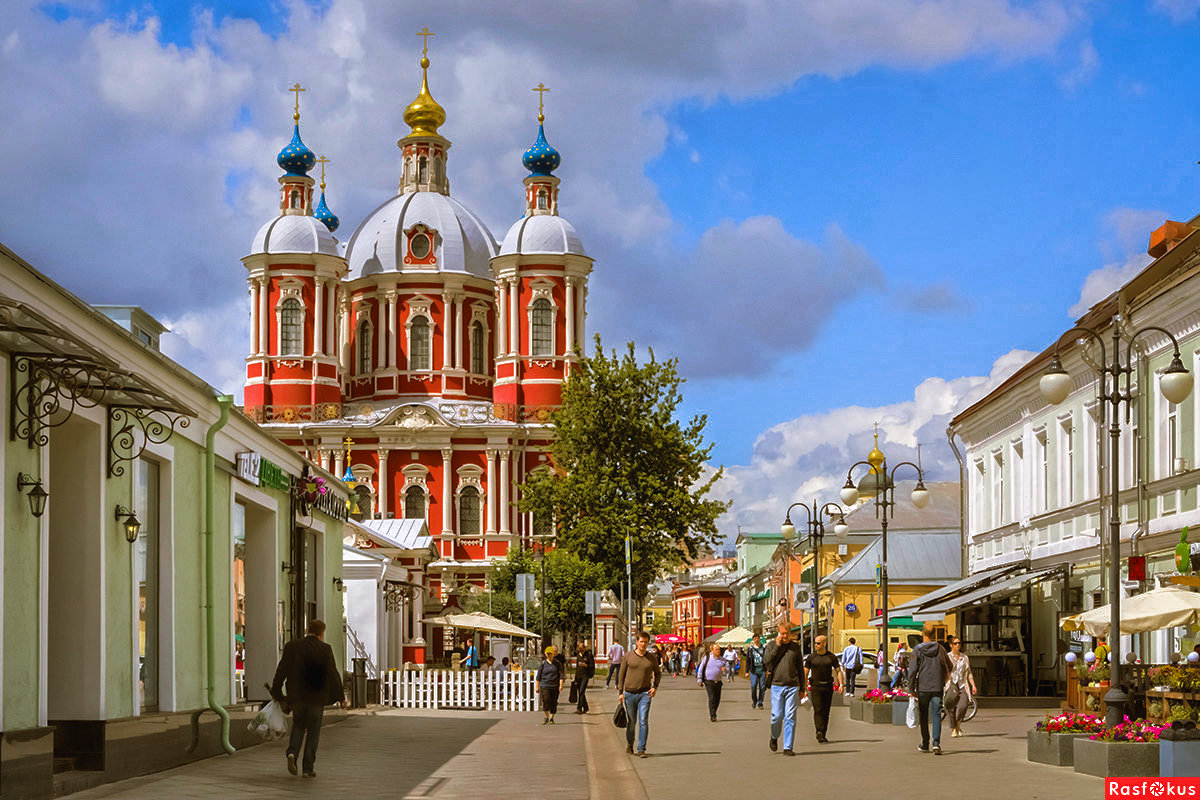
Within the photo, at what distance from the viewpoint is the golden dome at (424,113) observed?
8562 cm

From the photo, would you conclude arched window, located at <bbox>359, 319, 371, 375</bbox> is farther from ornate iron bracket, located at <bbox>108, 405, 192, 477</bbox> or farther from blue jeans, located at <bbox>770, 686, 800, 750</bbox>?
ornate iron bracket, located at <bbox>108, 405, 192, 477</bbox>

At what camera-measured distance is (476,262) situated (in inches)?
3258

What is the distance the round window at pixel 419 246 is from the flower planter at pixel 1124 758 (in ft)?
220

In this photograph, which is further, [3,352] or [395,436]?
[395,436]

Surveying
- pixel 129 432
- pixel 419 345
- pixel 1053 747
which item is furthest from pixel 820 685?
pixel 419 345

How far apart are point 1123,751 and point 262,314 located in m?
65.3

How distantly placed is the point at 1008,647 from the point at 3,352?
2673 cm

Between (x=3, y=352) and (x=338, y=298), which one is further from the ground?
(x=338, y=298)

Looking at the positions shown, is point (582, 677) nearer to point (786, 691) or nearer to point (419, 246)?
point (786, 691)

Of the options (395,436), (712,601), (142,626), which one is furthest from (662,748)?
(712,601)

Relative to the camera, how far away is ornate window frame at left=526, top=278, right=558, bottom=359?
78375 mm

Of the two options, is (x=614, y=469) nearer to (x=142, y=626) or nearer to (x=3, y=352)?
(x=142, y=626)

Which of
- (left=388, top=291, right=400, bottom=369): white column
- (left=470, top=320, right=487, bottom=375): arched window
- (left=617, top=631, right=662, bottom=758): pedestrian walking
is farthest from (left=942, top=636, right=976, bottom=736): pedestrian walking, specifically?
(left=470, top=320, right=487, bottom=375): arched window

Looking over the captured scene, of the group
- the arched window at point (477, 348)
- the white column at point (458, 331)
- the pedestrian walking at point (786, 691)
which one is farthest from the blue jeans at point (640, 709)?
the arched window at point (477, 348)
